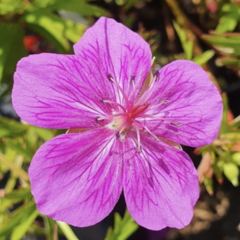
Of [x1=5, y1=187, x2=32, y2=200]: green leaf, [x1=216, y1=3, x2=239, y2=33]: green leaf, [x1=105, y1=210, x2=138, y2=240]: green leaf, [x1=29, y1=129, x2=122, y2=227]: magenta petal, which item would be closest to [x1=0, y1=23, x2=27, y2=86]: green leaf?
[x1=5, y1=187, x2=32, y2=200]: green leaf

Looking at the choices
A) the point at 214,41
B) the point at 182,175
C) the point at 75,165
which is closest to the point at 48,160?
the point at 75,165

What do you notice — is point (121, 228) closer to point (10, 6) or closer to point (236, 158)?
point (236, 158)

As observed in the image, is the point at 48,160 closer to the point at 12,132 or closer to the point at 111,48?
the point at 111,48

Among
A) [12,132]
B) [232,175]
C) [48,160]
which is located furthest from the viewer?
[12,132]

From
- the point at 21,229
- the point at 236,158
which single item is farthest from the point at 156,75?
the point at 21,229

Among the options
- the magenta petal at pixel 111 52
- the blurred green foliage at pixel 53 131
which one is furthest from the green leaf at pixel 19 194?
the magenta petal at pixel 111 52

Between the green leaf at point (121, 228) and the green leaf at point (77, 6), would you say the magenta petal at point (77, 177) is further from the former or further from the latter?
the green leaf at point (77, 6)

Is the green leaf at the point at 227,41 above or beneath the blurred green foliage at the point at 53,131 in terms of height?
above
